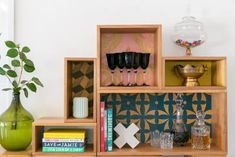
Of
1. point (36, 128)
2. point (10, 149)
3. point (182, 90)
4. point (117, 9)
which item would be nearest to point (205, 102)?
point (182, 90)

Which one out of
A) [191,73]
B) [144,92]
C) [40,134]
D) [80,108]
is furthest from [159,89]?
[40,134]

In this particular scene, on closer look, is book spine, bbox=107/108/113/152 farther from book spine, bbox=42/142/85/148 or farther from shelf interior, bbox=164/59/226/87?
shelf interior, bbox=164/59/226/87

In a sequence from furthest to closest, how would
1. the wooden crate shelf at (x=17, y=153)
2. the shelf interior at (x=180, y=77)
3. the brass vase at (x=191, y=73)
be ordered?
the shelf interior at (x=180, y=77) < the brass vase at (x=191, y=73) < the wooden crate shelf at (x=17, y=153)

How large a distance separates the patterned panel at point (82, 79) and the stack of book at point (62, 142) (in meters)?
0.28

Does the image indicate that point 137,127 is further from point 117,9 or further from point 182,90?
point 117,9

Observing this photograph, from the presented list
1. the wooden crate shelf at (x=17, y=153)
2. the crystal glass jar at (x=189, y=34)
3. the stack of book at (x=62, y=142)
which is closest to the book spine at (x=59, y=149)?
the stack of book at (x=62, y=142)

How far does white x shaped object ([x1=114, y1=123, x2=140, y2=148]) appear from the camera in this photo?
2.15 m

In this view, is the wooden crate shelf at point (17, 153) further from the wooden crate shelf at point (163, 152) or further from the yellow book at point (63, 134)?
the wooden crate shelf at point (163, 152)

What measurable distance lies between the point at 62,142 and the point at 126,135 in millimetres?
435

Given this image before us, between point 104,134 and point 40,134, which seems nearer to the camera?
point 104,134

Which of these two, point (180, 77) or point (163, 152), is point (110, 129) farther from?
point (180, 77)

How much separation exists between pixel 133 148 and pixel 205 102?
633 millimetres

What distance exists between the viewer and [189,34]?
219 centimetres

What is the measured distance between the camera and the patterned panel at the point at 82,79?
2289 millimetres
